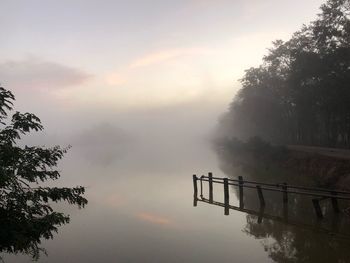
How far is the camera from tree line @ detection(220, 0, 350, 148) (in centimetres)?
4375

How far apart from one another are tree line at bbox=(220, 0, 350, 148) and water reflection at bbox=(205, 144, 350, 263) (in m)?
20.0

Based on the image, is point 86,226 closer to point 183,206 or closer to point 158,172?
point 183,206

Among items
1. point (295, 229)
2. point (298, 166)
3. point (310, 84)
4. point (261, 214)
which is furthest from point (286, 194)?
point (310, 84)

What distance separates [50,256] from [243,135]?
95952 mm

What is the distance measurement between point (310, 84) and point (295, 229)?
1346 inches

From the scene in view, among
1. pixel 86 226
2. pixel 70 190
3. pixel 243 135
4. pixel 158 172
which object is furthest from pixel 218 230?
pixel 243 135

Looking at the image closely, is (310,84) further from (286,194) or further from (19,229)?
(19,229)

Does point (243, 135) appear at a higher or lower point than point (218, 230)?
higher

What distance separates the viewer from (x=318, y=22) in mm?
46656

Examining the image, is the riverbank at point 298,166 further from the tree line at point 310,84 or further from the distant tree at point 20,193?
the distant tree at point 20,193

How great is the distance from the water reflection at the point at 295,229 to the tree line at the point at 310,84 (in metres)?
20.0

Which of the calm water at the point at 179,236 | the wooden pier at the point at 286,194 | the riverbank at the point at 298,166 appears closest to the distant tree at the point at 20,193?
the calm water at the point at 179,236

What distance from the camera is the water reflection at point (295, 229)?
17.3 m

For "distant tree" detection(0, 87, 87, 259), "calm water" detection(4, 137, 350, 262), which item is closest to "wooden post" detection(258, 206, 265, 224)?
"calm water" detection(4, 137, 350, 262)
